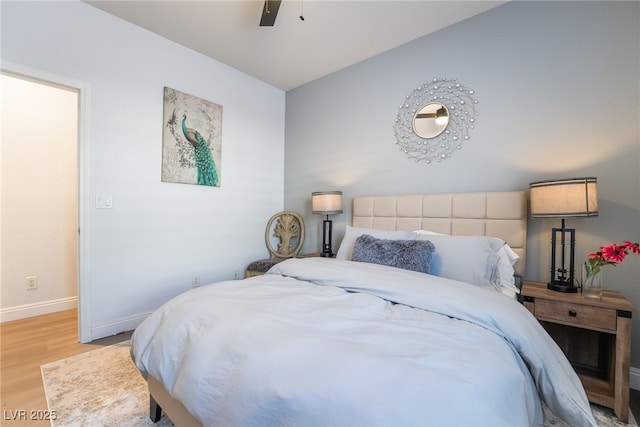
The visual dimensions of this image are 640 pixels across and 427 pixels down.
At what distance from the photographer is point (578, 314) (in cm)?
155

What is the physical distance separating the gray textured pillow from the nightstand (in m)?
0.62

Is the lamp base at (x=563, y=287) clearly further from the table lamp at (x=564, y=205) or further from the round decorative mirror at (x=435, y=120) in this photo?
the round decorative mirror at (x=435, y=120)

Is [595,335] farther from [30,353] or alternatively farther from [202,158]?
[30,353]

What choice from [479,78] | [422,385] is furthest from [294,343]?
[479,78]

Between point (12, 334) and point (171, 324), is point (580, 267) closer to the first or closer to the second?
point (171, 324)

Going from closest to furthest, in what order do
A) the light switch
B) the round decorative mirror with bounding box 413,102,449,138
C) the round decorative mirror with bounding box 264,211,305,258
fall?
the light switch < the round decorative mirror with bounding box 413,102,449,138 < the round decorative mirror with bounding box 264,211,305,258

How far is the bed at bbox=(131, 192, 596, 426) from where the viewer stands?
702mm

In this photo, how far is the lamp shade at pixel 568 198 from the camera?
1.61m

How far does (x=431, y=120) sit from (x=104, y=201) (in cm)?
299

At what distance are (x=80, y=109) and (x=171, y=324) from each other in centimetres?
214

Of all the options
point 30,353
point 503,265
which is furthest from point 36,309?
point 503,265

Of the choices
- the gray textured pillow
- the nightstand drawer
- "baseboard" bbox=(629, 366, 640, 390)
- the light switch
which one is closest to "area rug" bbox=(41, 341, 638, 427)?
"baseboard" bbox=(629, 366, 640, 390)

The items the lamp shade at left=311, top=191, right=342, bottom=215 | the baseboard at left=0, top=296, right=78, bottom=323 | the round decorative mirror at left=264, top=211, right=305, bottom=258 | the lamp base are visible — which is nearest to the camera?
the lamp base

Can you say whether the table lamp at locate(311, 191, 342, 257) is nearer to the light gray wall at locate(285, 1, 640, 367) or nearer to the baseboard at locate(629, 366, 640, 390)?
the light gray wall at locate(285, 1, 640, 367)
